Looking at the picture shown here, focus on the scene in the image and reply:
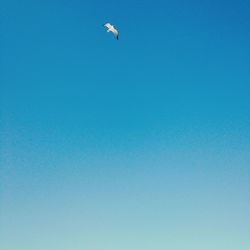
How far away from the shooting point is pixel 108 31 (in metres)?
38.0
